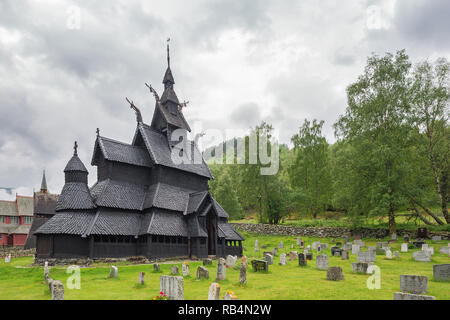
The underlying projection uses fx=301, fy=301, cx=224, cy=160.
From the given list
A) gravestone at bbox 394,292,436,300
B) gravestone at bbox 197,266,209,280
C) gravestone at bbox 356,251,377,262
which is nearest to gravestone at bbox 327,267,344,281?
gravestone at bbox 394,292,436,300

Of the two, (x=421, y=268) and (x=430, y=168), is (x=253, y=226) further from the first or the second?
(x=421, y=268)

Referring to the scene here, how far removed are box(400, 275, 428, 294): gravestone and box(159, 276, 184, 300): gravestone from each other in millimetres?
7425

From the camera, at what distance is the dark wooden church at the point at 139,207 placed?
74.4 ft

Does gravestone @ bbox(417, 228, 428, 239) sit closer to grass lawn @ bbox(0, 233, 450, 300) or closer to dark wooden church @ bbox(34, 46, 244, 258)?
grass lawn @ bbox(0, 233, 450, 300)

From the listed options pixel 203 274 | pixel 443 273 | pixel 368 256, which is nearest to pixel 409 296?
pixel 443 273

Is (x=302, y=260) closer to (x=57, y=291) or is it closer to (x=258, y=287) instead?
(x=258, y=287)

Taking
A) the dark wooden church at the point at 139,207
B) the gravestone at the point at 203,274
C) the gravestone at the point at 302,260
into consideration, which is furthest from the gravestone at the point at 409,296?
the dark wooden church at the point at 139,207

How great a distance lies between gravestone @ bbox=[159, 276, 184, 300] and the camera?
32.3ft

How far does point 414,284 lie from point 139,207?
21.2 meters

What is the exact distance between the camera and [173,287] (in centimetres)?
1001
